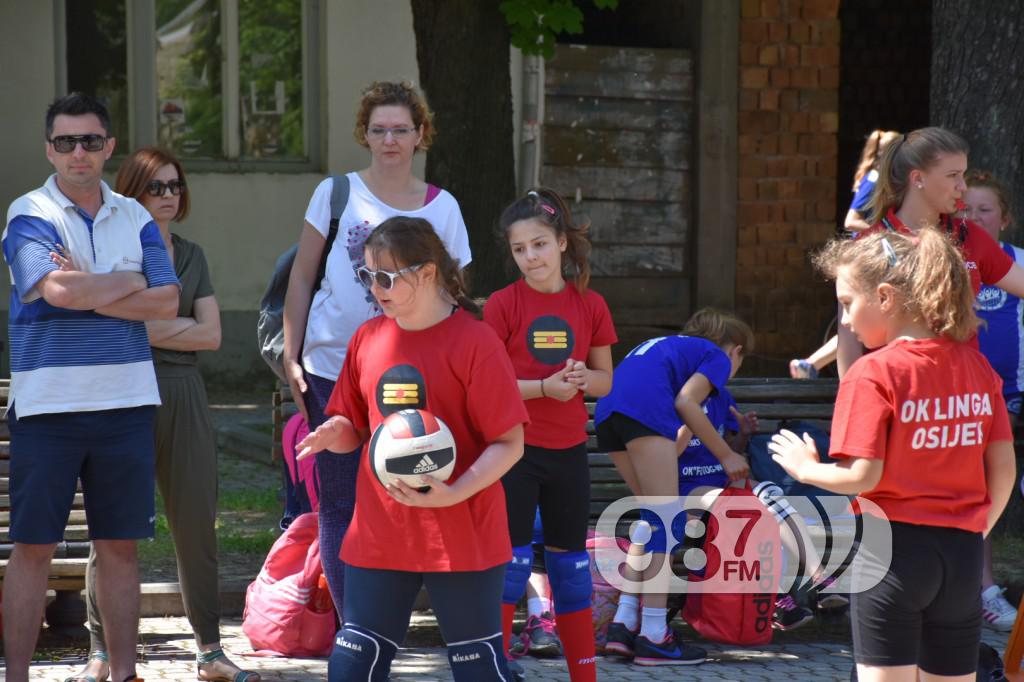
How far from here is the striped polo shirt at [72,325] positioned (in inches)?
174

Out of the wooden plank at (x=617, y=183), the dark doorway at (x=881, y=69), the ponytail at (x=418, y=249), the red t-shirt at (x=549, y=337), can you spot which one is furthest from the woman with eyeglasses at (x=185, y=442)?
the dark doorway at (x=881, y=69)

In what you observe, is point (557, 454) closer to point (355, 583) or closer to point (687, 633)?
point (355, 583)

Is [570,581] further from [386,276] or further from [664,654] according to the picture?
[386,276]

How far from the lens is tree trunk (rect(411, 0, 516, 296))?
7.74 meters

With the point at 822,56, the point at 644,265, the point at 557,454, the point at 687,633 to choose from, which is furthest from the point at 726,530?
the point at 822,56

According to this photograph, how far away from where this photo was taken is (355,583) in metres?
3.80

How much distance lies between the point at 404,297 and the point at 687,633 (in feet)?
9.09

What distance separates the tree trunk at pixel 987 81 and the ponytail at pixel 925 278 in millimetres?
3614

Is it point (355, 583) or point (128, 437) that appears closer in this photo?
point (355, 583)

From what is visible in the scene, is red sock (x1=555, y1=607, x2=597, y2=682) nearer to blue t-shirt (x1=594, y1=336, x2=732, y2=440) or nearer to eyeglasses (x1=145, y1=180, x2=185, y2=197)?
blue t-shirt (x1=594, y1=336, x2=732, y2=440)

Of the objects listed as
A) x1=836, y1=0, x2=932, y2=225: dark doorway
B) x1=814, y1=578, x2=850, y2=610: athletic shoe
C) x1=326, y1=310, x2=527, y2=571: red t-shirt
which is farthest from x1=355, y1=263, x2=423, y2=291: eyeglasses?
x1=836, y1=0, x2=932, y2=225: dark doorway

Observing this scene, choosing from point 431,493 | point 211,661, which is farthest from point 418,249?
point 211,661

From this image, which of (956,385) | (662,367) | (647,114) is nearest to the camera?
(956,385)

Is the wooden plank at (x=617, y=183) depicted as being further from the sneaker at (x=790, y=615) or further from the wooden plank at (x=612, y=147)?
the sneaker at (x=790, y=615)
